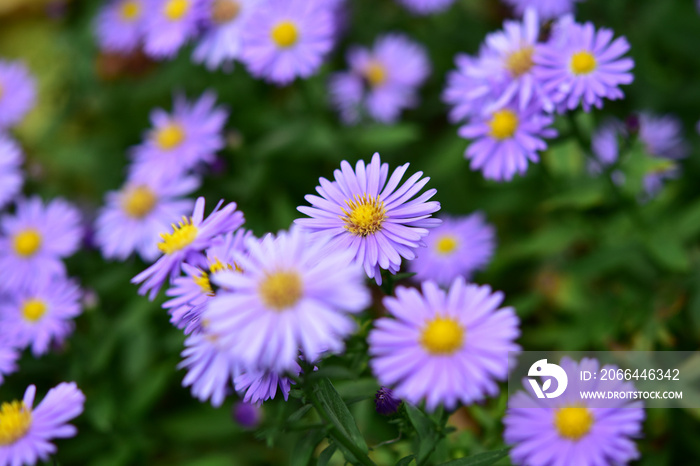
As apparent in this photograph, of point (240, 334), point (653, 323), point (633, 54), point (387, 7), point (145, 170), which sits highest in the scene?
point (387, 7)

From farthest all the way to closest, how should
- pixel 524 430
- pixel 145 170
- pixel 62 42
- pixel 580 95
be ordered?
pixel 62 42 → pixel 145 170 → pixel 580 95 → pixel 524 430

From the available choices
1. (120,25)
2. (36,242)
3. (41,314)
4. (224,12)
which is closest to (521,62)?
(224,12)

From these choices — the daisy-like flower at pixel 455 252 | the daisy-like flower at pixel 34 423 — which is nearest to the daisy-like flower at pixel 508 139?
the daisy-like flower at pixel 455 252

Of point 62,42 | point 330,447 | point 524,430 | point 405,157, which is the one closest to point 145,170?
point 405,157

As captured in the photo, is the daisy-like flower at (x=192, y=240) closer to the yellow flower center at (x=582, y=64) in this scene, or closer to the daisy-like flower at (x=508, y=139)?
the daisy-like flower at (x=508, y=139)

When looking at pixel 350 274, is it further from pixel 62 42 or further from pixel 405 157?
pixel 62 42
